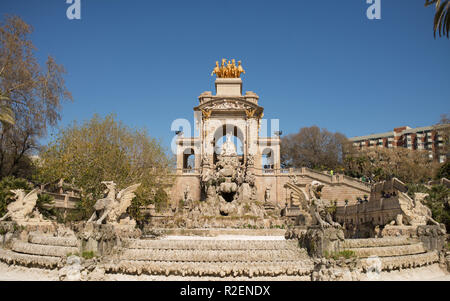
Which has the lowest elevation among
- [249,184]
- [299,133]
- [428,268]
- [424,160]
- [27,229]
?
[428,268]

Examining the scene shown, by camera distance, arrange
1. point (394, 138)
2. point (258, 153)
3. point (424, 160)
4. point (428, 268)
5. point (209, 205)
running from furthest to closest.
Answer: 1. point (394, 138)
2. point (424, 160)
3. point (258, 153)
4. point (209, 205)
5. point (428, 268)

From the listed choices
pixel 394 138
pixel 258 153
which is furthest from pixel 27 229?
pixel 394 138

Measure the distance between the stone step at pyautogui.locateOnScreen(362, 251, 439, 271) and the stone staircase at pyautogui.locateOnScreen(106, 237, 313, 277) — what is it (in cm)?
241

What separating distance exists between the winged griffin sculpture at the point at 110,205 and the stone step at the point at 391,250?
9559 mm

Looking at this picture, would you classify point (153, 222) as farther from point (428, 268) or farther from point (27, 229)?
point (428, 268)

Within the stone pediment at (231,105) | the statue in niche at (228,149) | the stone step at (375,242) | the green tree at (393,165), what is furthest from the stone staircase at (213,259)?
the green tree at (393,165)

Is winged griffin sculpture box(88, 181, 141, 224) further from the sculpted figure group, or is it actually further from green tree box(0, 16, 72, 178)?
the sculpted figure group

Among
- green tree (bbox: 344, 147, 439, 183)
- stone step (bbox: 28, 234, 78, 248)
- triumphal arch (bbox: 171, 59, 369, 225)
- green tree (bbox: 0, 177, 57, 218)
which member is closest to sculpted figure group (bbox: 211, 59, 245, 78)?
triumphal arch (bbox: 171, 59, 369, 225)

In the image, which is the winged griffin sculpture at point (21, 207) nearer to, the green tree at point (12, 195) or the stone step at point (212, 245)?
the green tree at point (12, 195)

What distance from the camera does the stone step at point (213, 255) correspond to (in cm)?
1230

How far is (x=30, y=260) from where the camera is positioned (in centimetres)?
1310

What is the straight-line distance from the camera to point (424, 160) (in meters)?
52.1

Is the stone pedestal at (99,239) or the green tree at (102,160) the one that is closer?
the stone pedestal at (99,239)
